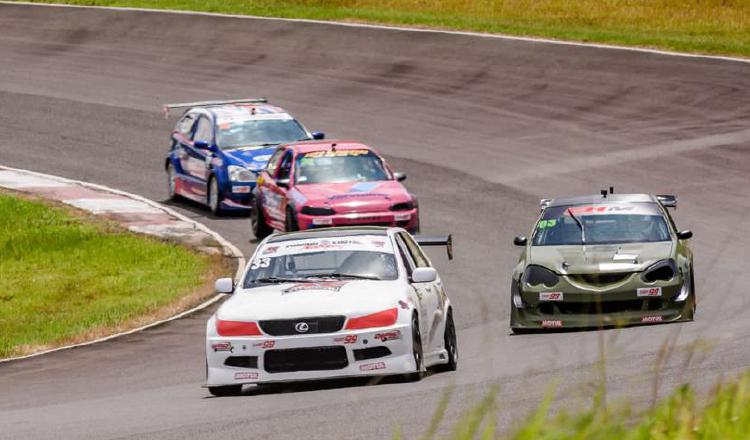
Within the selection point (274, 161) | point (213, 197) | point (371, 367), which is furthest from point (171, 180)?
point (371, 367)

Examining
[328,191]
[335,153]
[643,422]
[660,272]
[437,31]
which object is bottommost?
[437,31]

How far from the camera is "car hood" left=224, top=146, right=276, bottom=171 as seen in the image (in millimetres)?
26938

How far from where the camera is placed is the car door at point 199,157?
28.1 meters

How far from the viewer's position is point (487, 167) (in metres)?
30.6

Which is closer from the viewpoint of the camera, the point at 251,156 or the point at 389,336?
the point at 389,336

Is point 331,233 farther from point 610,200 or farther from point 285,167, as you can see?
point 285,167

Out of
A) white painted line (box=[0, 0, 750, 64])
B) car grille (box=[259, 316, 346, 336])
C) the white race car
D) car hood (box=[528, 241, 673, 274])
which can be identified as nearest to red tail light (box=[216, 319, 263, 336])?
the white race car

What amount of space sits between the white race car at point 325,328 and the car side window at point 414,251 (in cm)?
86

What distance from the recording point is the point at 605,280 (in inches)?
651

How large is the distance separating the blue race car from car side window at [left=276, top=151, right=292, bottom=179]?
2.05m

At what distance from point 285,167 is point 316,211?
6.41 ft

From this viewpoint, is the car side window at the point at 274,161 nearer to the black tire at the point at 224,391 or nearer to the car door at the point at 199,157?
the car door at the point at 199,157

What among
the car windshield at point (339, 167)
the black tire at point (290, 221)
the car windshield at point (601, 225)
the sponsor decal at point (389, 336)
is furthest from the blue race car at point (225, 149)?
the sponsor decal at point (389, 336)

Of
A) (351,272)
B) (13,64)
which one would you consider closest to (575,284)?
(351,272)
